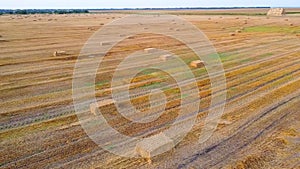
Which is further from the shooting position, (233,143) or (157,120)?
(157,120)

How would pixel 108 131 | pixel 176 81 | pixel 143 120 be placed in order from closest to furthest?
pixel 108 131, pixel 143 120, pixel 176 81

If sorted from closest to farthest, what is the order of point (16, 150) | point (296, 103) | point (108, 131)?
1. point (16, 150)
2. point (108, 131)
3. point (296, 103)

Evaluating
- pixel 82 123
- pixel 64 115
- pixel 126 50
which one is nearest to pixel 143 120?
pixel 82 123

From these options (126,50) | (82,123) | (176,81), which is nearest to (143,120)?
(82,123)

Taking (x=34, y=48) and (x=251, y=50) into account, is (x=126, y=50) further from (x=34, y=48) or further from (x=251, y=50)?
(x=251, y=50)

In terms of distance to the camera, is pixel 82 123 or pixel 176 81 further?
pixel 176 81

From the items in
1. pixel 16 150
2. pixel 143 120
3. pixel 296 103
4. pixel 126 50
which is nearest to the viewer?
pixel 16 150

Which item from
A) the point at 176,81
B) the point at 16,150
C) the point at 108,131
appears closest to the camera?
the point at 16,150

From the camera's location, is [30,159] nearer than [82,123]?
Yes

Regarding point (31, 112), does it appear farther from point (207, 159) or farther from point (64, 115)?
point (207, 159)
